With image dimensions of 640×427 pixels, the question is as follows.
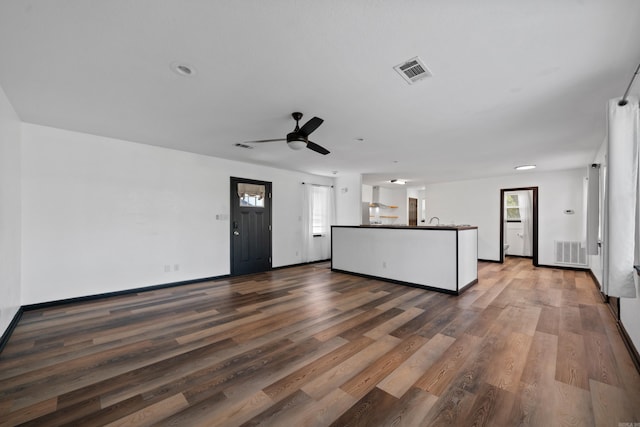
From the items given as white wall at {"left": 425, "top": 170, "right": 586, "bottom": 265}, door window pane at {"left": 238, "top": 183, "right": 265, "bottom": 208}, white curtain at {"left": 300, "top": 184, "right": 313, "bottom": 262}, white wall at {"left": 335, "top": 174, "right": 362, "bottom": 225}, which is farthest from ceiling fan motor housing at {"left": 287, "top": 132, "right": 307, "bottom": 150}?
white wall at {"left": 425, "top": 170, "right": 586, "bottom": 265}

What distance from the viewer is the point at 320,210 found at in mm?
7594

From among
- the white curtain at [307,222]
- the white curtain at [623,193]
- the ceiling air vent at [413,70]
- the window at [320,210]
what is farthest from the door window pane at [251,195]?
the white curtain at [623,193]

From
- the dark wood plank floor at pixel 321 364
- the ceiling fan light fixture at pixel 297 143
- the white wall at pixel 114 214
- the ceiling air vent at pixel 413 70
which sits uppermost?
the ceiling air vent at pixel 413 70

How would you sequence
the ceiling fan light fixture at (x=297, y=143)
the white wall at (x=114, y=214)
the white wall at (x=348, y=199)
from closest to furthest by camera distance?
the ceiling fan light fixture at (x=297, y=143), the white wall at (x=114, y=214), the white wall at (x=348, y=199)

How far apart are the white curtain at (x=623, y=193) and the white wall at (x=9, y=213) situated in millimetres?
5535

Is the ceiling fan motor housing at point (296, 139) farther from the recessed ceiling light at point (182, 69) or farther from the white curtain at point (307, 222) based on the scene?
the white curtain at point (307, 222)

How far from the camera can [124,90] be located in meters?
2.61

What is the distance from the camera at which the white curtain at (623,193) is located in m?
2.01

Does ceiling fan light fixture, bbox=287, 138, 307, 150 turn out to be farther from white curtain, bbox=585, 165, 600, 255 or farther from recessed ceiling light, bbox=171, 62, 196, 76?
white curtain, bbox=585, 165, 600, 255

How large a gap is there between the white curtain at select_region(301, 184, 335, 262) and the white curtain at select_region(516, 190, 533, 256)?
6.22m

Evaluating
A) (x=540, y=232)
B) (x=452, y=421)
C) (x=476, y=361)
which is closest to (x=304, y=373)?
(x=452, y=421)

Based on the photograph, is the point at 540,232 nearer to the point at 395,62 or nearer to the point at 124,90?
the point at 395,62

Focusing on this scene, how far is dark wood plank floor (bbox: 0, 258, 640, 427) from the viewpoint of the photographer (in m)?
1.65

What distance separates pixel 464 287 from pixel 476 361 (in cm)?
244
